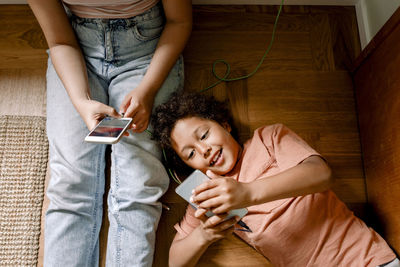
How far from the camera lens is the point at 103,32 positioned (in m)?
1.02

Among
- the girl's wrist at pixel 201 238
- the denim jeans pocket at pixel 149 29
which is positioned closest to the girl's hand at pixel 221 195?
the girl's wrist at pixel 201 238

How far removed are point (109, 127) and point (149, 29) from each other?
37 cm

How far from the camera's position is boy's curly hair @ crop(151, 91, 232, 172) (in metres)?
1.01

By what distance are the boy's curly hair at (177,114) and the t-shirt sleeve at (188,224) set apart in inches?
5.7

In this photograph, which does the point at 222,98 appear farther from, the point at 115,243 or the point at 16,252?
the point at 16,252

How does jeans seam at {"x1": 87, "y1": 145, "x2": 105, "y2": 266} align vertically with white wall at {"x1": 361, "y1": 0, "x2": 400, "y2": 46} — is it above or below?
below

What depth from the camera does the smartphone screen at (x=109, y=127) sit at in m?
0.83

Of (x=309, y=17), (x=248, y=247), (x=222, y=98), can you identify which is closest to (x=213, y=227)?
(x=248, y=247)

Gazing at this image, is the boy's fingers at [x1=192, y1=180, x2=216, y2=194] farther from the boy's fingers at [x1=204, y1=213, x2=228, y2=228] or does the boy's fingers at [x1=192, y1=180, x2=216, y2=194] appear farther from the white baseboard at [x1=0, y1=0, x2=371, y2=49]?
the white baseboard at [x1=0, y1=0, x2=371, y2=49]

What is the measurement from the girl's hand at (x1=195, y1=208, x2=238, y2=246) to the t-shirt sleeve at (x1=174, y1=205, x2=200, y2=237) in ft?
0.28

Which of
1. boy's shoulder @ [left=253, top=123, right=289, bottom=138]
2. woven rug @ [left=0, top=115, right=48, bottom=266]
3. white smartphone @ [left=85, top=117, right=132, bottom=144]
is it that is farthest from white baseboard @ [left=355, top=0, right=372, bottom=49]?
woven rug @ [left=0, top=115, right=48, bottom=266]

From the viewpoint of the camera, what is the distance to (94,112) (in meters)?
0.92

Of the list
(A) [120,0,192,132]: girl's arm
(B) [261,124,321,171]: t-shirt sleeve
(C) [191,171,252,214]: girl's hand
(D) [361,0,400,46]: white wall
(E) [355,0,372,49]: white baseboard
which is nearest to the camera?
(C) [191,171,252,214]: girl's hand

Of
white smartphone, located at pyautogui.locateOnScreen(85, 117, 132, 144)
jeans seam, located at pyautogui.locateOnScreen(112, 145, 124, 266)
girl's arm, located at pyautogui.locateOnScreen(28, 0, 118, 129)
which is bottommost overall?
jeans seam, located at pyautogui.locateOnScreen(112, 145, 124, 266)
